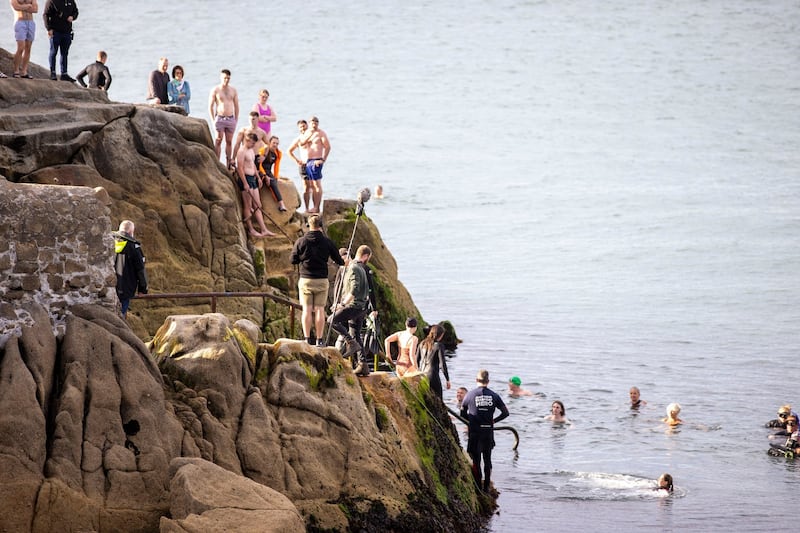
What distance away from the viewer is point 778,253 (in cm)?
6519

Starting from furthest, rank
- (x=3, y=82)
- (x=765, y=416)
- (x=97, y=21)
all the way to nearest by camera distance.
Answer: (x=97, y=21)
(x=765, y=416)
(x=3, y=82)

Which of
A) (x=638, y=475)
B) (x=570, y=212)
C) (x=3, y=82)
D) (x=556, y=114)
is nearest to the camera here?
(x=3, y=82)

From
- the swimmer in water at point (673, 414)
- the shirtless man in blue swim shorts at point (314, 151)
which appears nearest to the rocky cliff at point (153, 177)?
the shirtless man in blue swim shorts at point (314, 151)

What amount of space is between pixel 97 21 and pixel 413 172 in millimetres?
49582

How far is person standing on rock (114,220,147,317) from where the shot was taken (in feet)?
53.7

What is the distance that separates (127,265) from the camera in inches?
648

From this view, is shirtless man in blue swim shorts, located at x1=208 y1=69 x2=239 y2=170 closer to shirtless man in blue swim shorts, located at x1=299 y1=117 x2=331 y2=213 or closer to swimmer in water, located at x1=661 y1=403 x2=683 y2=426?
shirtless man in blue swim shorts, located at x1=299 y1=117 x2=331 y2=213

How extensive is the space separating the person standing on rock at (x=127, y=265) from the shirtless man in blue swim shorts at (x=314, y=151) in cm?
1224

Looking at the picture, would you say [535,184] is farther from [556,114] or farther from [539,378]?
[539,378]

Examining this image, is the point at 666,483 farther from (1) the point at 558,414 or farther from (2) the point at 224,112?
(2) the point at 224,112

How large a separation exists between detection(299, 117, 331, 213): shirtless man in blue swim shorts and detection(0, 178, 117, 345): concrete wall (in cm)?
1377

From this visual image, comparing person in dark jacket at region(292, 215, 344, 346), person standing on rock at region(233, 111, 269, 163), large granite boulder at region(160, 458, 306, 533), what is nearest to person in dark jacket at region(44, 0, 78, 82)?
person standing on rock at region(233, 111, 269, 163)

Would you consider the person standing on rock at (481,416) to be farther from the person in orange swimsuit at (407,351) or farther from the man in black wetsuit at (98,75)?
the man in black wetsuit at (98,75)

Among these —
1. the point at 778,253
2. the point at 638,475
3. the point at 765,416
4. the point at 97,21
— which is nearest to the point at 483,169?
the point at 778,253
